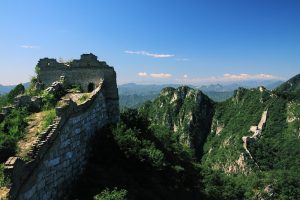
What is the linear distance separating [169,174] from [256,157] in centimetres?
7673

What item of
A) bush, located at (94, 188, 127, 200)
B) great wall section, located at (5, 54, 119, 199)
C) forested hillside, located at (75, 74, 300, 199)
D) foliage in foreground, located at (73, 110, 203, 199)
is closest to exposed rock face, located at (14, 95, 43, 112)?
great wall section, located at (5, 54, 119, 199)

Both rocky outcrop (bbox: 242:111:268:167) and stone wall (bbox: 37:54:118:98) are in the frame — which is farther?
rocky outcrop (bbox: 242:111:268:167)

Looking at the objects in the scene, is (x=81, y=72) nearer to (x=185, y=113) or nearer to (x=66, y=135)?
(x=66, y=135)

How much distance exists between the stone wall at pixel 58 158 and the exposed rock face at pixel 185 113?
109930 mm

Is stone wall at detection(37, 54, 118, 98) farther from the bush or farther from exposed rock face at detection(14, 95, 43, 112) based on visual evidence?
the bush

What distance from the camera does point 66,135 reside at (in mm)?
16031

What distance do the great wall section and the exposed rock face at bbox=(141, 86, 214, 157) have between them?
10431 centimetres

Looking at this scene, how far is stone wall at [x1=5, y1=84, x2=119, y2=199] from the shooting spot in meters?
12.5

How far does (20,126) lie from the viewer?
1695 cm

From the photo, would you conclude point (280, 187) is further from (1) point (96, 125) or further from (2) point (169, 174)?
(1) point (96, 125)

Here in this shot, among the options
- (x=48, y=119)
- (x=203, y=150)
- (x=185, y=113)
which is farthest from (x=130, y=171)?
(x=185, y=113)

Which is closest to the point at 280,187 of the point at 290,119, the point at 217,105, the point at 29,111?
the point at 29,111

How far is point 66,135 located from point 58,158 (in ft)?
4.03

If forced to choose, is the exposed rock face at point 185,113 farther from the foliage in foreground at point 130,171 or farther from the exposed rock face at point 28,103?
the exposed rock face at point 28,103
